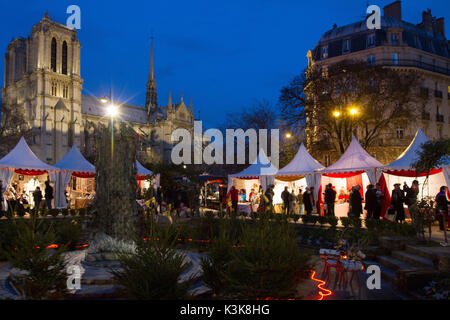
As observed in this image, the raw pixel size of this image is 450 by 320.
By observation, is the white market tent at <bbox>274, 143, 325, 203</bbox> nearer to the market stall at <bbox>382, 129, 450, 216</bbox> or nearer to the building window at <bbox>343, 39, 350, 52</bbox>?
the market stall at <bbox>382, 129, 450, 216</bbox>

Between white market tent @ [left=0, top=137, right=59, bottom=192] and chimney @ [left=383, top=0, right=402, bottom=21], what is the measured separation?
129 feet

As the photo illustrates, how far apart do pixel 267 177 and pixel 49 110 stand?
5650 cm

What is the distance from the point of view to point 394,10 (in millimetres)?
40375

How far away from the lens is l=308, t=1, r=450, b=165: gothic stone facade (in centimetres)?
3588

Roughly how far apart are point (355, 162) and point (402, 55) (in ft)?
81.7

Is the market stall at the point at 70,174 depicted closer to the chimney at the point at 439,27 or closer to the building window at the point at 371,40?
the building window at the point at 371,40

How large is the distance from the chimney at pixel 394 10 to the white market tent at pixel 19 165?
1548 inches

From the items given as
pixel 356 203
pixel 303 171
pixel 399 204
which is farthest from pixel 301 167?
pixel 399 204

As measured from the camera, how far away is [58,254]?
537 centimetres

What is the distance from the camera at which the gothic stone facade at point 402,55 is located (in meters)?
35.9

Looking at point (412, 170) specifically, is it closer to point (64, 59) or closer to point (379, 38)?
point (379, 38)

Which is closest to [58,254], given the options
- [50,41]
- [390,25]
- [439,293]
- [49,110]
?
[439,293]

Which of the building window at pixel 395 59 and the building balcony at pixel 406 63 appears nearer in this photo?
the building balcony at pixel 406 63

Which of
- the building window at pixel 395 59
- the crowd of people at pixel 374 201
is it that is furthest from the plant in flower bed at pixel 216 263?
the building window at pixel 395 59
